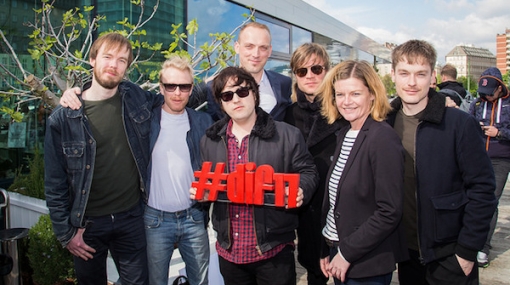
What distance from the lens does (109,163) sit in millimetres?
2674

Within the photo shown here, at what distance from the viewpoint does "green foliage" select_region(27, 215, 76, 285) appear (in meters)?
3.84

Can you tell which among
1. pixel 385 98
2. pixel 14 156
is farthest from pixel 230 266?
pixel 14 156

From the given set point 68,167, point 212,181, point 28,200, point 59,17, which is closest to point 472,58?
point 59,17

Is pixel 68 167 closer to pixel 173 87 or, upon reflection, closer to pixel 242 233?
pixel 173 87

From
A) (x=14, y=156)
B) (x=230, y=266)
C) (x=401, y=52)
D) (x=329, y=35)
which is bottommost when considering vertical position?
(x=230, y=266)

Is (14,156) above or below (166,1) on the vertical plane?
below

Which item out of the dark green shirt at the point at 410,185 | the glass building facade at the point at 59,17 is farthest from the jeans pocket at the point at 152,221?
the glass building facade at the point at 59,17

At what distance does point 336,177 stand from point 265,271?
0.72 metres

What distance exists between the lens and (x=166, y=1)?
772 centimetres

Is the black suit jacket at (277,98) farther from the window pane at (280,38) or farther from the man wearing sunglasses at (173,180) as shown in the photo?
the window pane at (280,38)

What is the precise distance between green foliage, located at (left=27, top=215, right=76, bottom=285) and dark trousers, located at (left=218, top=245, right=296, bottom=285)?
7.56ft

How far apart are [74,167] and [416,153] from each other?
216 cm

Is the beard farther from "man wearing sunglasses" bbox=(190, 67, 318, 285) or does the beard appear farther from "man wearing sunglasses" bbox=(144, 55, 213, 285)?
"man wearing sunglasses" bbox=(190, 67, 318, 285)

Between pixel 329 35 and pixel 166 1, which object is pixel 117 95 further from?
pixel 329 35
